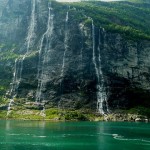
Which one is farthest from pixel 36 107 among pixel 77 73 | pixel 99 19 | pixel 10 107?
pixel 99 19

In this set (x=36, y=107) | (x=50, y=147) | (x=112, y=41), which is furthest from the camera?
(x=112, y=41)

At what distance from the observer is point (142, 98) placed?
159000mm

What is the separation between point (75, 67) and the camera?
164 metres

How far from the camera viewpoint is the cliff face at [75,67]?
157 metres

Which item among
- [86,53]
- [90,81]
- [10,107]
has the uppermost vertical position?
[86,53]

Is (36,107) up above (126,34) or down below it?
below

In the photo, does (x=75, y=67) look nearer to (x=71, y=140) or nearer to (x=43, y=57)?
(x=43, y=57)

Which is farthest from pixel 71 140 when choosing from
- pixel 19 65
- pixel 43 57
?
pixel 19 65

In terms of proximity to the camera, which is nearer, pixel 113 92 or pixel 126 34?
pixel 113 92

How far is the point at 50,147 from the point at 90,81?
92.5 m

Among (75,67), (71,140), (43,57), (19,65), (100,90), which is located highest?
(43,57)

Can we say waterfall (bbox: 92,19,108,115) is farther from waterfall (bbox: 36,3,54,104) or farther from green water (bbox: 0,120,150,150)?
green water (bbox: 0,120,150,150)

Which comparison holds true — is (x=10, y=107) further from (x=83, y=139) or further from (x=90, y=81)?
(x=83, y=139)

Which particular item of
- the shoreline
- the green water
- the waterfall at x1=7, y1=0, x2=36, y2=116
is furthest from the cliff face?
the green water
